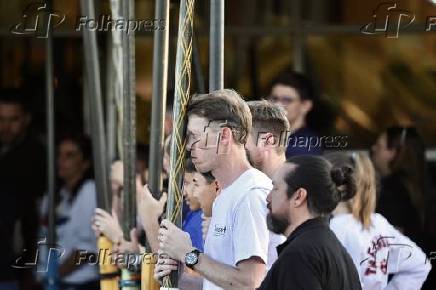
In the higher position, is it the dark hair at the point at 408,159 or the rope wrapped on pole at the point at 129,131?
the rope wrapped on pole at the point at 129,131

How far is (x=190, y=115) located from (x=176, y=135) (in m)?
0.09

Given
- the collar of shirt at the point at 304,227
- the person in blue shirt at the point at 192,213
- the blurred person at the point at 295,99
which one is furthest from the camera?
the blurred person at the point at 295,99

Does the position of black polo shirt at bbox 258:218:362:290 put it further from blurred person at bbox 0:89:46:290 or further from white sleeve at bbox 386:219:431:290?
blurred person at bbox 0:89:46:290

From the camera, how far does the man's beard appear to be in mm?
4059

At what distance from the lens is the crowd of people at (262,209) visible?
4.05 meters

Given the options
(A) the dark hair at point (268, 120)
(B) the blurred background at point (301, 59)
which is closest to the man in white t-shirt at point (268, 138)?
(A) the dark hair at point (268, 120)

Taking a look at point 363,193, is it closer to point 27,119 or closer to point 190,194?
point 190,194

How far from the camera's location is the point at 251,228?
4078mm

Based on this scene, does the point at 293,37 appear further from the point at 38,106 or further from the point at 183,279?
the point at 183,279

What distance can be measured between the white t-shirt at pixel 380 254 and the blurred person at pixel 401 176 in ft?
2.60

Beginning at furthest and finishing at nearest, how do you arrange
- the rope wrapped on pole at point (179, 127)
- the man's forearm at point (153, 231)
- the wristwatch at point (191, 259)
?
1. the man's forearm at point (153, 231)
2. the rope wrapped on pole at point (179, 127)
3. the wristwatch at point (191, 259)

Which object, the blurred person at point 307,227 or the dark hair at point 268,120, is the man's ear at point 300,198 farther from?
the dark hair at point 268,120

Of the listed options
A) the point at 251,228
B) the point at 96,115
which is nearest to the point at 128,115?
the point at 96,115

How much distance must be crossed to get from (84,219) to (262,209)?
3.24m
